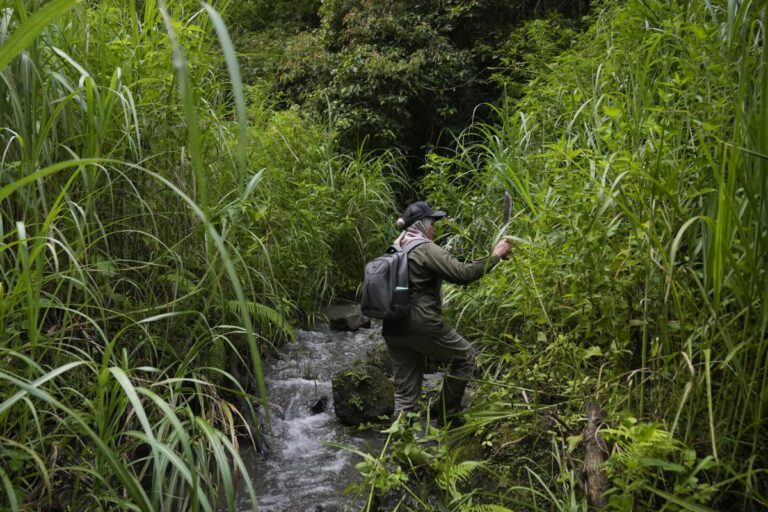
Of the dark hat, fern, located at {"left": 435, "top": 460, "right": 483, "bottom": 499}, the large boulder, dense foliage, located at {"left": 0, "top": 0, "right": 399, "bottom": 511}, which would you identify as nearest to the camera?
dense foliage, located at {"left": 0, "top": 0, "right": 399, "bottom": 511}

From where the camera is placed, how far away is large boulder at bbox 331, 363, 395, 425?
438cm

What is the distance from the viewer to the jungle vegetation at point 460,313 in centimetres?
184

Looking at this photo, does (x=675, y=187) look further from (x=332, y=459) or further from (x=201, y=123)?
(x=332, y=459)

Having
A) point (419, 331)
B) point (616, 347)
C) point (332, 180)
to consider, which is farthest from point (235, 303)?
point (332, 180)

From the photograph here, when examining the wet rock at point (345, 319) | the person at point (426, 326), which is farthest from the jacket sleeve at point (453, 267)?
the wet rock at point (345, 319)

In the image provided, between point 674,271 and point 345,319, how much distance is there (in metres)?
4.42

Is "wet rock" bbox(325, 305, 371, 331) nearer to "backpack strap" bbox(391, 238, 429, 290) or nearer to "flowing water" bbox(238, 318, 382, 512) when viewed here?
"flowing water" bbox(238, 318, 382, 512)

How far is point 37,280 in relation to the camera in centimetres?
183

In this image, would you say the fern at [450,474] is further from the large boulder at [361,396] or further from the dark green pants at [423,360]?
the large boulder at [361,396]

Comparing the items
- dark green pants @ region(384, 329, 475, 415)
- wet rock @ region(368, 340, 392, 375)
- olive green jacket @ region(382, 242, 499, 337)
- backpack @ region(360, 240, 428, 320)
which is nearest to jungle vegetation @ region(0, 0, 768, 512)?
dark green pants @ region(384, 329, 475, 415)

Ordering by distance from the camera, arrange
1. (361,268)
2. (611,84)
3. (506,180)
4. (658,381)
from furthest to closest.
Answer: (361,268), (506,180), (611,84), (658,381)

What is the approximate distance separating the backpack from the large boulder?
731mm

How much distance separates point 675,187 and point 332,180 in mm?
4997

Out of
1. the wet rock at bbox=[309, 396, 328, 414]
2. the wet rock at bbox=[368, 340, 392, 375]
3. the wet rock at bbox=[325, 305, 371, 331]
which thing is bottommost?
the wet rock at bbox=[325, 305, 371, 331]
